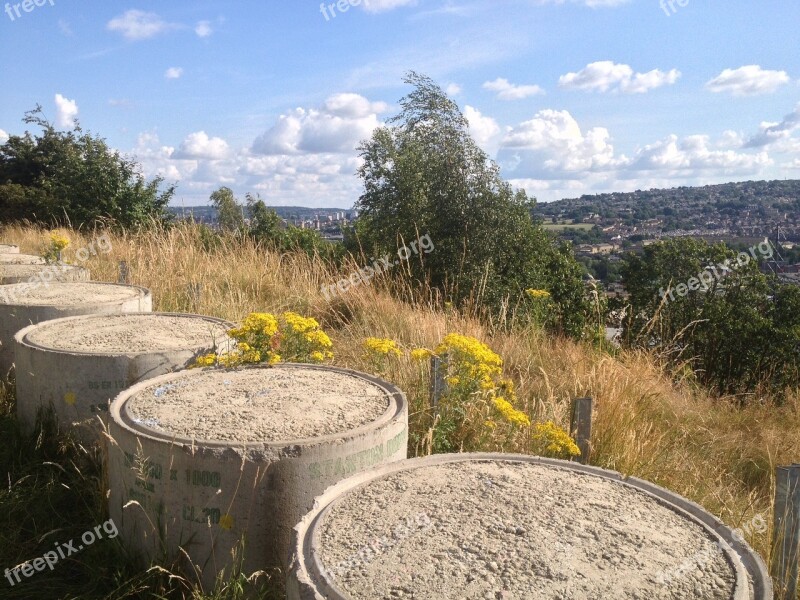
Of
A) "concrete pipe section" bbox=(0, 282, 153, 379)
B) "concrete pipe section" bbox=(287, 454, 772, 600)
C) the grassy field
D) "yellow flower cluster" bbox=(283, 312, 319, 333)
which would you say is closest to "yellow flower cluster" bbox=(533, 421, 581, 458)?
the grassy field

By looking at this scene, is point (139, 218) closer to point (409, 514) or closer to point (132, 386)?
point (132, 386)

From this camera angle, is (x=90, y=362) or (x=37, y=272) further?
(x=37, y=272)

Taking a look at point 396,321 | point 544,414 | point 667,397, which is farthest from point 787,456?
point 396,321

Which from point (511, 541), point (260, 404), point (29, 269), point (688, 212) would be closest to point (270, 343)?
point (260, 404)

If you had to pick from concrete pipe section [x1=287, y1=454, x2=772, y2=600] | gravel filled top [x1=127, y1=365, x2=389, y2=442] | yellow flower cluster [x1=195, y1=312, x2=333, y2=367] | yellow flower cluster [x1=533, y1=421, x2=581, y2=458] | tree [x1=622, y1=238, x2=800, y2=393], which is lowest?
tree [x1=622, y1=238, x2=800, y2=393]

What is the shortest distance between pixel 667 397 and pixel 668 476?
210 cm

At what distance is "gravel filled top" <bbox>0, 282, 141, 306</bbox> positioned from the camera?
549cm

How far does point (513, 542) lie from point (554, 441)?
1.53m

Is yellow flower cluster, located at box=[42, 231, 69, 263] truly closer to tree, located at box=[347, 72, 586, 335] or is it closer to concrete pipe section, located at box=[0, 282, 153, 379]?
concrete pipe section, located at box=[0, 282, 153, 379]

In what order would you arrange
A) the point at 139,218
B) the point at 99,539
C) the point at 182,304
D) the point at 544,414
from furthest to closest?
the point at 139,218
the point at 182,304
the point at 544,414
the point at 99,539

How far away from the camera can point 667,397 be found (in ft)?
20.2

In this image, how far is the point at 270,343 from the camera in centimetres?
413

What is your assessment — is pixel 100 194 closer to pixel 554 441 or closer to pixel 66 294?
pixel 66 294

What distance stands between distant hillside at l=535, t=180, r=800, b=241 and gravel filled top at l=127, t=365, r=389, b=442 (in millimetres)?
10839
